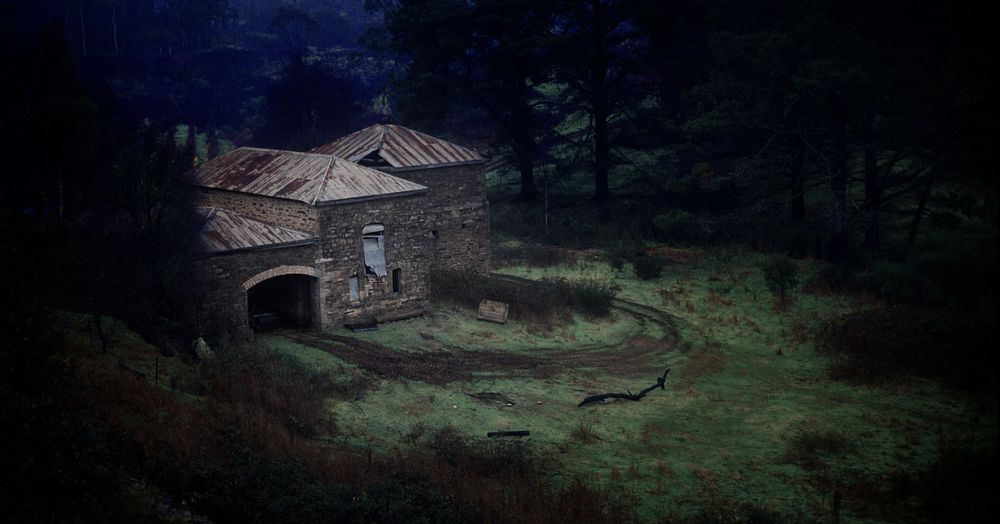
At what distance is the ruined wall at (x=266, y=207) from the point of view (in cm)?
2242

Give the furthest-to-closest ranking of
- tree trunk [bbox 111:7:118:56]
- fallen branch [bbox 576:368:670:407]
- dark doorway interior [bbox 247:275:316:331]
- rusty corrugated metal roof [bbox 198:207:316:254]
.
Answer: tree trunk [bbox 111:7:118:56], dark doorway interior [bbox 247:275:316:331], rusty corrugated metal roof [bbox 198:207:316:254], fallen branch [bbox 576:368:670:407]

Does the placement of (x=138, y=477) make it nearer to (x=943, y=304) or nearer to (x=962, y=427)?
(x=962, y=427)

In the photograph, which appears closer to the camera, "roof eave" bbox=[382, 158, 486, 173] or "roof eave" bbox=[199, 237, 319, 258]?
"roof eave" bbox=[199, 237, 319, 258]

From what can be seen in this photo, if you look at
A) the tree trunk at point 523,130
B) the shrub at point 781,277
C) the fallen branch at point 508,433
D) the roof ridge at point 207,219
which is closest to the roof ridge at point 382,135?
the roof ridge at point 207,219

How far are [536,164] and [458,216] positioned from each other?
46.6 ft

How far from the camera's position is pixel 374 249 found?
23.4m

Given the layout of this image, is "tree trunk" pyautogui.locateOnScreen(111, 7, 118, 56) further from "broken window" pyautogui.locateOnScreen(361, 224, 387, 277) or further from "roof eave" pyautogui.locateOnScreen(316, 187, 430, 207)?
"broken window" pyautogui.locateOnScreen(361, 224, 387, 277)

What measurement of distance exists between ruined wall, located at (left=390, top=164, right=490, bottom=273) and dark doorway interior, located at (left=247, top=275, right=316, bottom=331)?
6437 mm

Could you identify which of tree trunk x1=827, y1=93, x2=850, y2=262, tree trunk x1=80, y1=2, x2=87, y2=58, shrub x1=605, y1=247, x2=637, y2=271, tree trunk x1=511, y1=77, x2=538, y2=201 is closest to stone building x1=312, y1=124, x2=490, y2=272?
shrub x1=605, y1=247, x2=637, y2=271

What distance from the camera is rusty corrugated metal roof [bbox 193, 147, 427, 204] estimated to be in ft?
74.6

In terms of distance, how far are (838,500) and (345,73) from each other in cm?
5629

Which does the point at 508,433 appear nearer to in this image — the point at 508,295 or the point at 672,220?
the point at 508,295

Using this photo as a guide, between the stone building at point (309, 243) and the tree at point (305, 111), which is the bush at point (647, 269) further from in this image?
the tree at point (305, 111)

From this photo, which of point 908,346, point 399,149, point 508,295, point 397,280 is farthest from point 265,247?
point 908,346
